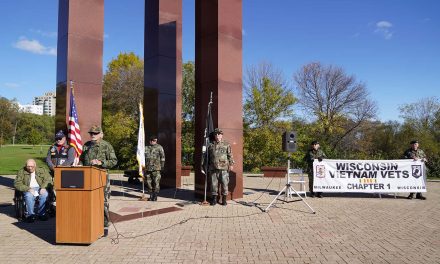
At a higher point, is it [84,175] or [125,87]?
[125,87]

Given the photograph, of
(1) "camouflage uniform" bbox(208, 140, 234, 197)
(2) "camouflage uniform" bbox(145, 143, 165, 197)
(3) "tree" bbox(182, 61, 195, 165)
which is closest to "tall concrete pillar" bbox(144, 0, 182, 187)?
(2) "camouflage uniform" bbox(145, 143, 165, 197)

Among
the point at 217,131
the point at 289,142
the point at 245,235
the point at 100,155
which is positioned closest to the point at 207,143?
the point at 217,131

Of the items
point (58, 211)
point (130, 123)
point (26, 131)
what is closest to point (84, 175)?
point (58, 211)

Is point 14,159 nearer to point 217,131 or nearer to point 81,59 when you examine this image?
point 81,59

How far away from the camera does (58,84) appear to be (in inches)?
470

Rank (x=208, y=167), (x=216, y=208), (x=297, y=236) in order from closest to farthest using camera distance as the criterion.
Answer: (x=297, y=236)
(x=216, y=208)
(x=208, y=167)

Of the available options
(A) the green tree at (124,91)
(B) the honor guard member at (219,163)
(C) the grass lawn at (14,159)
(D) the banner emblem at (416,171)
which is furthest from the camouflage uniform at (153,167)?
(A) the green tree at (124,91)

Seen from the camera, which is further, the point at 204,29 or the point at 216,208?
the point at 204,29

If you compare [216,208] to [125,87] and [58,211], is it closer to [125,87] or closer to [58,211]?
[58,211]

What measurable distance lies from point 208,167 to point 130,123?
18.6m

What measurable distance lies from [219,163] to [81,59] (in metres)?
5.92

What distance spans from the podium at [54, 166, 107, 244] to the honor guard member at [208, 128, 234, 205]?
4469 mm

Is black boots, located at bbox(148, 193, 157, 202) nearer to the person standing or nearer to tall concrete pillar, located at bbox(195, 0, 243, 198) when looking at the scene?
tall concrete pillar, located at bbox(195, 0, 243, 198)

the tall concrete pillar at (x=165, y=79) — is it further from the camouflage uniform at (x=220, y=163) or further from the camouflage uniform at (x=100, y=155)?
the camouflage uniform at (x=100, y=155)
